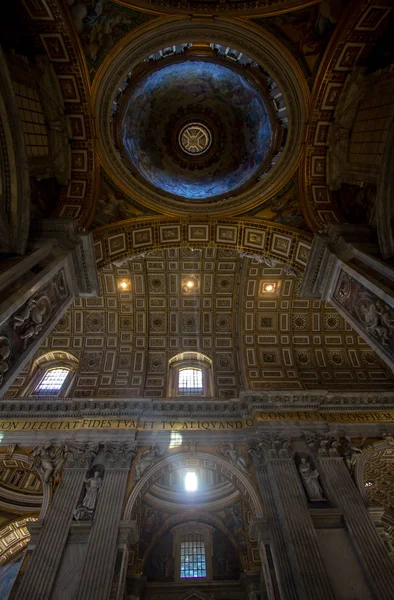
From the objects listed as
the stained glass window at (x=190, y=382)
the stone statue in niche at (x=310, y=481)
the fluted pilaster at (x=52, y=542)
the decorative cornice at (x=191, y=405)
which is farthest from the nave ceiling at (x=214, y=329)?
the fluted pilaster at (x=52, y=542)

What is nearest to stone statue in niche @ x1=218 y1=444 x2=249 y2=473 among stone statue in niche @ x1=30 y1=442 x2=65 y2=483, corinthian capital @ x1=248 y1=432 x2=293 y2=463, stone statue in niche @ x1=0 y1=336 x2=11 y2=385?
corinthian capital @ x1=248 y1=432 x2=293 y2=463

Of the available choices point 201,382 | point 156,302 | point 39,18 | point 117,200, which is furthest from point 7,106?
point 201,382

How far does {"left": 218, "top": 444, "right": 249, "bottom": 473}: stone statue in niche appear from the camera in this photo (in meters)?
11.1

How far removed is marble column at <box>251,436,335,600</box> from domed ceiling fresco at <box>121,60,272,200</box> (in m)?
8.44

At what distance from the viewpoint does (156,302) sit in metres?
16.1

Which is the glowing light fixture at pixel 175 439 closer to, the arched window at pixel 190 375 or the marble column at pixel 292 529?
the arched window at pixel 190 375

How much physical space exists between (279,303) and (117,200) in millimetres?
8865

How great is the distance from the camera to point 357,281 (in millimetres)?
7953

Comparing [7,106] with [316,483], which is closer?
[7,106]

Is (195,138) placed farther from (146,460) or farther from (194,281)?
(146,460)

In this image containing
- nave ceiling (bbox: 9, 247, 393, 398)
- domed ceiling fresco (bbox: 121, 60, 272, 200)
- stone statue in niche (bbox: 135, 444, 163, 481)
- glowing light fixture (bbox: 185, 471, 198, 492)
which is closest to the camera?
domed ceiling fresco (bbox: 121, 60, 272, 200)

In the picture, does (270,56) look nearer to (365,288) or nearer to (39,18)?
(39,18)

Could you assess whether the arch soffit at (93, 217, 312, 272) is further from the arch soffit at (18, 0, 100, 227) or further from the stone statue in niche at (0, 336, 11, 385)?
the stone statue in niche at (0, 336, 11, 385)

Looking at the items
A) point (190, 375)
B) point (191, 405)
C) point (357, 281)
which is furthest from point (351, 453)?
point (190, 375)
